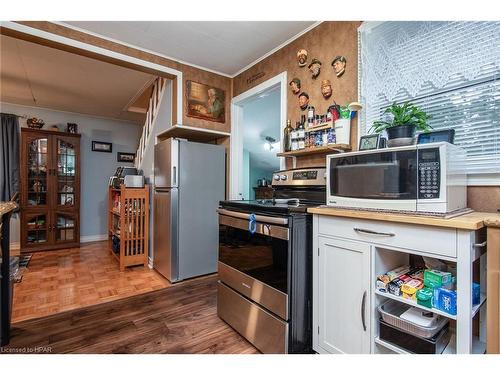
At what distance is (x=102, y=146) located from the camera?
486 centimetres

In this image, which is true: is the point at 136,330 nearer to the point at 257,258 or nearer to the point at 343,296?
the point at 257,258

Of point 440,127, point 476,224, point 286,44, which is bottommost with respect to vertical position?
point 476,224

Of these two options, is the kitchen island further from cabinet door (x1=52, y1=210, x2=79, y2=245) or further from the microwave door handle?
cabinet door (x1=52, y1=210, x2=79, y2=245)

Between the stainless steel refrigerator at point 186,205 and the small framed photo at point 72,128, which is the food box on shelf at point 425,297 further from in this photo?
the small framed photo at point 72,128

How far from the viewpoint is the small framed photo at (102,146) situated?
15.7ft

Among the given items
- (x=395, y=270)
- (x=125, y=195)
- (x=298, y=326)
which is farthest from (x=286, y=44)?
(x=125, y=195)

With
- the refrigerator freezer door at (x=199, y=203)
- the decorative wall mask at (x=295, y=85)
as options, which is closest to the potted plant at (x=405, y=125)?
the decorative wall mask at (x=295, y=85)

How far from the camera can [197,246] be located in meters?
2.83

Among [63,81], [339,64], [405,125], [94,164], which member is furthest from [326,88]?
[94,164]

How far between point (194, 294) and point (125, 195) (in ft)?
5.08

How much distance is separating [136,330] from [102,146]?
13.4ft

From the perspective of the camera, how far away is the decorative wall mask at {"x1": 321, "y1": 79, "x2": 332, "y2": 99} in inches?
75.9
